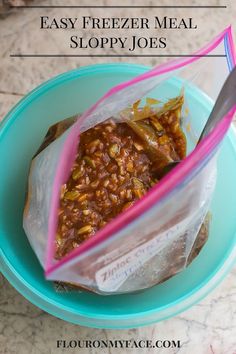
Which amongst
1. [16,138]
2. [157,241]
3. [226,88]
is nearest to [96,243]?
[157,241]

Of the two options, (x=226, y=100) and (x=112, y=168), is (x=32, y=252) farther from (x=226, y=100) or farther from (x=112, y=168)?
(x=226, y=100)

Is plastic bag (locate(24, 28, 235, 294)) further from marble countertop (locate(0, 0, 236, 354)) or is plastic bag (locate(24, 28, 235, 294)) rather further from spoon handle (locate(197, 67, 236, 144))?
marble countertop (locate(0, 0, 236, 354))

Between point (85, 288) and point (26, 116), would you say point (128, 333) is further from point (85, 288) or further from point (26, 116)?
point (26, 116)

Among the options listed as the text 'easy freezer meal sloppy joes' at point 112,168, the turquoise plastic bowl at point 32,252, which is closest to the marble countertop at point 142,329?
the turquoise plastic bowl at point 32,252

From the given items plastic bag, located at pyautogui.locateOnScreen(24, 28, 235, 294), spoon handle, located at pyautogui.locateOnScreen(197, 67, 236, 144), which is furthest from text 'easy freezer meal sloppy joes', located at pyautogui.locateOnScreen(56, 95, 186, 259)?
spoon handle, located at pyautogui.locateOnScreen(197, 67, 236, 144)

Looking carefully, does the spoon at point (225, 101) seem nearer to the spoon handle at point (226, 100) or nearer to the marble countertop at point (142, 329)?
the spoon handle at point (226, 100)
